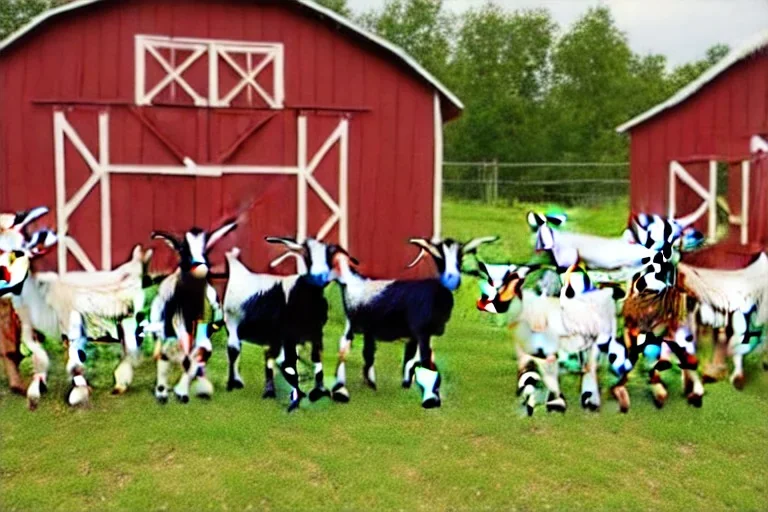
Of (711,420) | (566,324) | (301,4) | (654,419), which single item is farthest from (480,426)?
(301,4)

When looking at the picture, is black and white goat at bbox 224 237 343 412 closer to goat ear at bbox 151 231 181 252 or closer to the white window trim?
goat ear at bbox 151 231 181 252

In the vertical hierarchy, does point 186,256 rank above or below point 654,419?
above

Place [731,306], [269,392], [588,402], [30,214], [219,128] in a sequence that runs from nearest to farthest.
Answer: [30,214], [219,128], [269,392], [588,402], [731,306]

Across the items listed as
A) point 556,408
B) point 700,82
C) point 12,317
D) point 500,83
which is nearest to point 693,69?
point 700,82

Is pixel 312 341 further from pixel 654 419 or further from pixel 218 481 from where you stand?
pixel 654 419

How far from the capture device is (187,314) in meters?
3.09

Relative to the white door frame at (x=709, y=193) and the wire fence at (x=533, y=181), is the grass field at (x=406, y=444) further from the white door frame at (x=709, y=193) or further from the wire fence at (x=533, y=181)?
the white door frame at (x=709, y=193)

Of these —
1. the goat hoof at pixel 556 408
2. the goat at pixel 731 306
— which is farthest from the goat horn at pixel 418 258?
the goat at pixel 731 306

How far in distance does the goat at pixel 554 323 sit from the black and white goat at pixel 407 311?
0.19 metres

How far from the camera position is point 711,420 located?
3.31m

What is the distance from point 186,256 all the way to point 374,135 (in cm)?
78

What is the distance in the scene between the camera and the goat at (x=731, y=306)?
3312 millimetres

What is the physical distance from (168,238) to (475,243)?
1058 mm

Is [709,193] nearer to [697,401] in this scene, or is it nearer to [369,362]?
[697,401]
